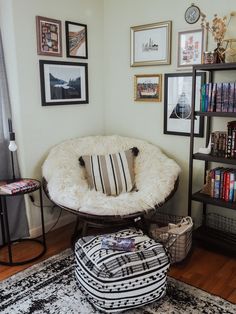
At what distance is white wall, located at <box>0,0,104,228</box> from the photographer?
103 inches

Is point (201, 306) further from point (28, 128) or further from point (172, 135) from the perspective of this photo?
point (28, 128)

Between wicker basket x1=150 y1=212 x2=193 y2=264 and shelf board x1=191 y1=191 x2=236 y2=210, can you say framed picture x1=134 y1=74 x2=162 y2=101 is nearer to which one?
shelf board x1=191 y1=191 x2=236 y2=210

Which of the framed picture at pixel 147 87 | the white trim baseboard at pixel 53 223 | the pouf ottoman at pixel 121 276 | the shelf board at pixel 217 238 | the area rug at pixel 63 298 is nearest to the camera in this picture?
the pouf ottoman at pixel 121 276

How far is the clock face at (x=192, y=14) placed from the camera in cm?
265

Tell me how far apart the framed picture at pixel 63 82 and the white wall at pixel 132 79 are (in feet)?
1.12

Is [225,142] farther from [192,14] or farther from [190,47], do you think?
[192,14]

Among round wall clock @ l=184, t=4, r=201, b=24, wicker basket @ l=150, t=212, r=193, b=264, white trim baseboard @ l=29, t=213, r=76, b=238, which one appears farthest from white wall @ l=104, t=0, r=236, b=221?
white trim baseboard @ l=29, t=213, r=76, b=238

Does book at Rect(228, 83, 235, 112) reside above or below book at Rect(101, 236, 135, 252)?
above

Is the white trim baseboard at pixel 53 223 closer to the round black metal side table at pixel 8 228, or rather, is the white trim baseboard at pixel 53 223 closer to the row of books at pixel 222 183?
the round black metal side table at pixel 8 228

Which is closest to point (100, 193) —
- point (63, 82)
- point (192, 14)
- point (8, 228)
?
point (8, 228)

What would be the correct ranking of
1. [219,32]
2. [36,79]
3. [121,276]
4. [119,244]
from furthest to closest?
[36,79] < [219,32] < [119,244] < [121,276]

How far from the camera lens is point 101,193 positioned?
103 inches

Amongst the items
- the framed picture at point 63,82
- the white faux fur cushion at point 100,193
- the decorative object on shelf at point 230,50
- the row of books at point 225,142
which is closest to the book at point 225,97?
the row of books at point 225,142

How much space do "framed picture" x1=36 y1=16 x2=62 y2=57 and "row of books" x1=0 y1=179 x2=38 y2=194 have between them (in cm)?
113
